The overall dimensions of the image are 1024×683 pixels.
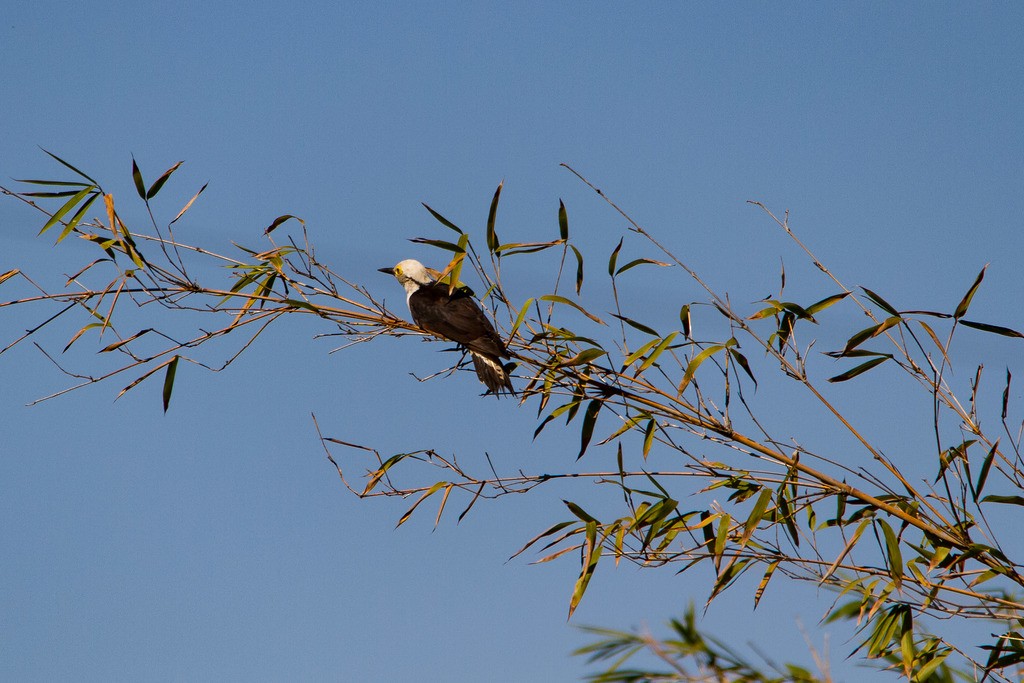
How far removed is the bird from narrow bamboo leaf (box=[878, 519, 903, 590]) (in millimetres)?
1478

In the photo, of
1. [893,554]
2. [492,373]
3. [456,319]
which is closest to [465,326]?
[456,319]

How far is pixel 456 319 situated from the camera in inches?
182

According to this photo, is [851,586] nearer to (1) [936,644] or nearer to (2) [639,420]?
(1) [936,644]

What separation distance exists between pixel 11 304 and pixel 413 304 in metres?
2.43

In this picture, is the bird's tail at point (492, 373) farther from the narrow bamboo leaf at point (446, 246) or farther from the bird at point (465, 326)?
the narrow bamboo leaf at point (446, 246)

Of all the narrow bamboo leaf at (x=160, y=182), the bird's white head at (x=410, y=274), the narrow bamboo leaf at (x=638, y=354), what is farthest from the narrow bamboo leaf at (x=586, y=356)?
the bird's white head at (x=410, y=274)

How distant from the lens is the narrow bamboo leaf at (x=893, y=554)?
300 cm

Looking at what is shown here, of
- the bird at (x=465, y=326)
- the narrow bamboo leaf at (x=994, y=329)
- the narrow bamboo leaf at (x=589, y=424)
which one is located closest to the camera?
the narrow bamboo leaf at (x=994, y=329)

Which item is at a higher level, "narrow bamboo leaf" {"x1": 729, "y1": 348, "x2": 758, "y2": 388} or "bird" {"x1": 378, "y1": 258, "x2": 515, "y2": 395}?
"bird" {"x1": 378, "y1": 258, "x2": 515, "y2": 395}

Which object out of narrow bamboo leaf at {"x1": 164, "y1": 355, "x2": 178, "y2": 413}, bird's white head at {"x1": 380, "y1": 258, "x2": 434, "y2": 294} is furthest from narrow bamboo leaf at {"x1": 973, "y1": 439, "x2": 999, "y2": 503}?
bird's white head at {"x1": 380, "y1": 258, "x2": 434, "y2": 294}

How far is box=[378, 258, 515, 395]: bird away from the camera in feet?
14.1

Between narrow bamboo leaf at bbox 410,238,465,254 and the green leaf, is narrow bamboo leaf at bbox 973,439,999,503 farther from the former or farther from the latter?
narrow bamboo leaf at bbox 410,238,465,254

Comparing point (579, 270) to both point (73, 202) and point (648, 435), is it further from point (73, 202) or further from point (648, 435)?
point (73, 202)

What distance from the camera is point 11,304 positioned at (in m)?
3.08
